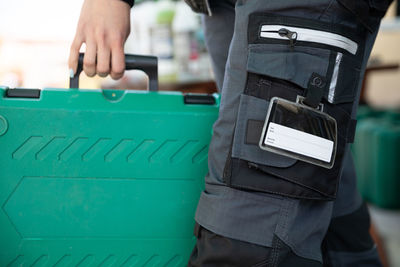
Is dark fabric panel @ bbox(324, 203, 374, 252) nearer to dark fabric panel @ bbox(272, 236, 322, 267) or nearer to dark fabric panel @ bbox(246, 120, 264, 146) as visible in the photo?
dark fabric panel @ bbox(272, 236, 322, 267)

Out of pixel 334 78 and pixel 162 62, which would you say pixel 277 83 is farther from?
pixel 162 62

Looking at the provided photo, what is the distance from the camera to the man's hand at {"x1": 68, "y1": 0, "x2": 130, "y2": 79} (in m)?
0.73

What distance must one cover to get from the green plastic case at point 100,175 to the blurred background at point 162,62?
4.42 feet

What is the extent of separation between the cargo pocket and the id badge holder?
12mm

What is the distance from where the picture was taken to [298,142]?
0.60 metres

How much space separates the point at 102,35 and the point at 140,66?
0.32ft

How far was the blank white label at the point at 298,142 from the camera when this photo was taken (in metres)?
0.60

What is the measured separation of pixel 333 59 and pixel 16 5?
8.14 feet

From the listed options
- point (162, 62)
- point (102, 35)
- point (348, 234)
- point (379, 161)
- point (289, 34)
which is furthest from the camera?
point (379, 161)

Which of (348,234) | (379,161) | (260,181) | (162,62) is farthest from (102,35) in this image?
(379,161)

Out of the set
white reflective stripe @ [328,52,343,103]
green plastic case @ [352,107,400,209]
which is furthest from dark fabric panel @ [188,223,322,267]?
green plastic case @ [352,107,400,209]

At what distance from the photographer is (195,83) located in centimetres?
218

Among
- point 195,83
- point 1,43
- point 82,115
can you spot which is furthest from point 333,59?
point 1,43

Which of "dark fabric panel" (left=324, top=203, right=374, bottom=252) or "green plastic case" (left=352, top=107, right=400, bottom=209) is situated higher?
"dark fabric panel" (left=324, top=203, right=374, bottom=252)
